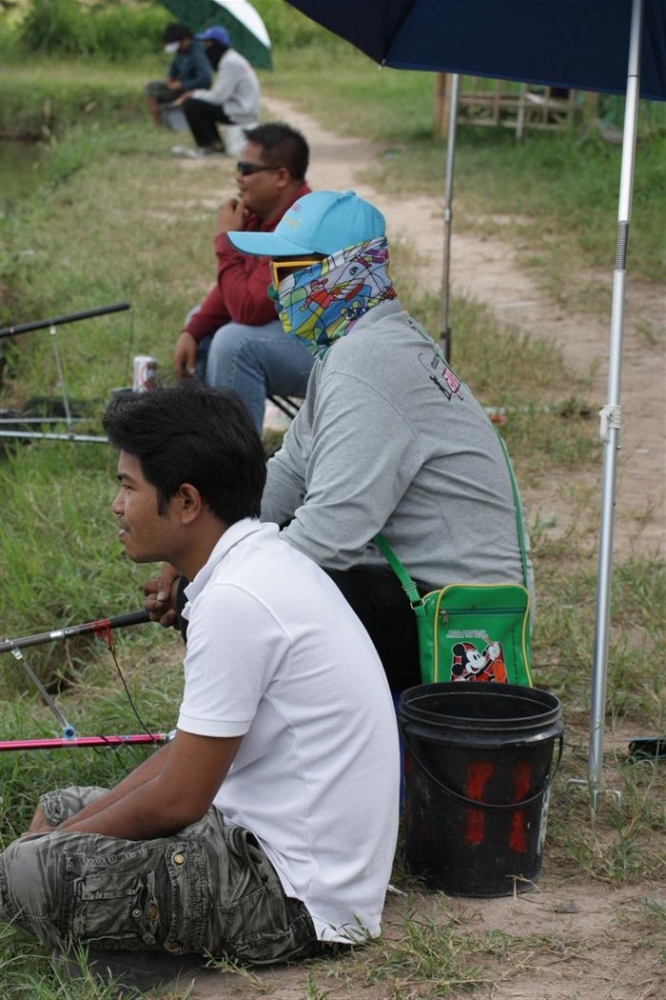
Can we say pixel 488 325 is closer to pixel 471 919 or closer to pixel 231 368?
pixel 231 368

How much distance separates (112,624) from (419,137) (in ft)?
48.4

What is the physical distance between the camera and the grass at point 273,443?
287 centimetres

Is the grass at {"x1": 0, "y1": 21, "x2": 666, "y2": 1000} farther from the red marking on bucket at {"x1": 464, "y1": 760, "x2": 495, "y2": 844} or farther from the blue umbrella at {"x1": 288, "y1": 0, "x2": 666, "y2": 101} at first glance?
the blue umbrella at {"x1": 288, "y1": 0, "x2": 666, "y2": 101}

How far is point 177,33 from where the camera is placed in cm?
1819

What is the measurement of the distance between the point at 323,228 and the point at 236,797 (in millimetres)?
1369

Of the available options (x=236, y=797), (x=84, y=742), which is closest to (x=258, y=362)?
(x=84, y=742)

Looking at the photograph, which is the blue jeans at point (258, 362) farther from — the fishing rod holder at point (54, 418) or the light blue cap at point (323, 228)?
the light blue cap at point (323, 228)

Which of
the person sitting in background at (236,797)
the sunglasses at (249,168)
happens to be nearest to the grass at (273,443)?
the person sitting in background at (236,797)

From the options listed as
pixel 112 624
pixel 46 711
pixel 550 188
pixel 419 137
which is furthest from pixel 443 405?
pixel 419 137

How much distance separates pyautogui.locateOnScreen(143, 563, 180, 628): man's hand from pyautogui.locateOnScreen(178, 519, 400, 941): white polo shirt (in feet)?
2.68

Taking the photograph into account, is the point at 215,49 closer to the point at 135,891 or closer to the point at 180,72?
the point at 180,72

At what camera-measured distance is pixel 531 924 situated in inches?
111

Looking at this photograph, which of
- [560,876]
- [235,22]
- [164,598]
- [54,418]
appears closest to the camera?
[560,876]

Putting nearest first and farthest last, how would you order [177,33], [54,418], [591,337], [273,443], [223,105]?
[273,443] → [54,418] → [591,337] → [223,105] → [177,33]
